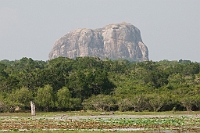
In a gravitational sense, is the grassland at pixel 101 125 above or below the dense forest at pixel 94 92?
below

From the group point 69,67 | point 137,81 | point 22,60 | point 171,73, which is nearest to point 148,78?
point 137,81

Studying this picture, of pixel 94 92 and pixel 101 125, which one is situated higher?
pixel 94 92

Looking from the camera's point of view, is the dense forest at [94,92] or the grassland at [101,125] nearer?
the grassland at [101,125]

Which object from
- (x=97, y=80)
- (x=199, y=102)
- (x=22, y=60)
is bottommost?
(x=199, y=102)

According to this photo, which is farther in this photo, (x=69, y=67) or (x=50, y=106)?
(x=69, y=67)

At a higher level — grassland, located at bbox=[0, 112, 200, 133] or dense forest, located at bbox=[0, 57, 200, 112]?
dense forest, located at bbox=[0, 57, 200, 112]

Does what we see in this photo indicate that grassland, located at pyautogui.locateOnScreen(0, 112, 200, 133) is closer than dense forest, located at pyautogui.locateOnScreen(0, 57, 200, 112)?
Yes

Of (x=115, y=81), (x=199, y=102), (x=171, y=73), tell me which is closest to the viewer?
(x=199, y=102)

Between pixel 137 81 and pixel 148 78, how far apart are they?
2244 mm

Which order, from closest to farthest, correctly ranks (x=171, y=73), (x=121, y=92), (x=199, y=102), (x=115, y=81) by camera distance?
1. (x=199, y=102)
2. (x=121, y=92)
3. (x=115, y=81)
4. (x=171, y=73)

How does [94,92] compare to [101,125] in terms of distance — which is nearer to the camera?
[101,125]

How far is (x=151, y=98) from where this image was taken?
50.9m

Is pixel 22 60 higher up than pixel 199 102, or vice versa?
pixel 22 60

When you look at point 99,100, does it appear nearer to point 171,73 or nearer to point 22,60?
point 171,73
